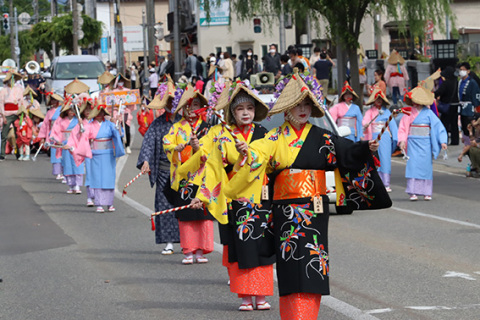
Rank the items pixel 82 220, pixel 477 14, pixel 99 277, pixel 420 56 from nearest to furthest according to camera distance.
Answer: pixel 99 277 → pixel 82 220 → pixel 420 56 → pixel 477 14

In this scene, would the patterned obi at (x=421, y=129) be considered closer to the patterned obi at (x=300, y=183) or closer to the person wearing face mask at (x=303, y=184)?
the person wearing face mask at (x=303, y=184)

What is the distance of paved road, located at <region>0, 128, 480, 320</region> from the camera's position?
28.5ft

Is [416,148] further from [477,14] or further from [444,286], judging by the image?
[477,14]

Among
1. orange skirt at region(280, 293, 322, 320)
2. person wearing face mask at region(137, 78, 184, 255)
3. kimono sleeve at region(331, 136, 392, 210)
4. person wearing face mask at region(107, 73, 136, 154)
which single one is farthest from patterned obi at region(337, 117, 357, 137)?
orange skirt at region(280, 293, 322, 320)

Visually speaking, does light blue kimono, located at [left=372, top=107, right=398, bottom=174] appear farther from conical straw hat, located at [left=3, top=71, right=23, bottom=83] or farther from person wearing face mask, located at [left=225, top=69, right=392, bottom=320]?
conical straw hat, located at [left=3, top=71, right=23, bottom=83]

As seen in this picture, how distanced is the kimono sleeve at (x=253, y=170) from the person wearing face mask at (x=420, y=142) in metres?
8.86

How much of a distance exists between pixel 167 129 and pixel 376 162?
497 cm

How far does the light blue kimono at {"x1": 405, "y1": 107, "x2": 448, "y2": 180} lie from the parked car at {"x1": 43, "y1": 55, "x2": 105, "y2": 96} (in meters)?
18.9

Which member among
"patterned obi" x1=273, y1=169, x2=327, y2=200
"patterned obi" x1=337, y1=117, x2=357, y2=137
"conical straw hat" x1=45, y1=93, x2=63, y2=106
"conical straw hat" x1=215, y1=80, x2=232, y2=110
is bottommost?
"patterned obi" x1=337, y1=117, x2=357, y2=137

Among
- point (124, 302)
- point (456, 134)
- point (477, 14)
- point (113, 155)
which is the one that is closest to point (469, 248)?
point (124, 302)

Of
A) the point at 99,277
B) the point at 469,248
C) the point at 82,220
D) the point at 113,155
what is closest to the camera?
the point at 99,277

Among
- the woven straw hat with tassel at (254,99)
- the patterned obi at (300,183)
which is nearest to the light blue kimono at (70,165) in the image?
the woven straw hat with tassel at (254,99)

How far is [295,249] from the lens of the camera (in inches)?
289

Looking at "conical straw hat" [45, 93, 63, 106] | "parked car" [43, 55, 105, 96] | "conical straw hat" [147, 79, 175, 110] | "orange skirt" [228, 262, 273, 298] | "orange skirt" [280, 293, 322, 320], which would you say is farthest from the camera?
"parked car" [43, 55, 105, 96]
